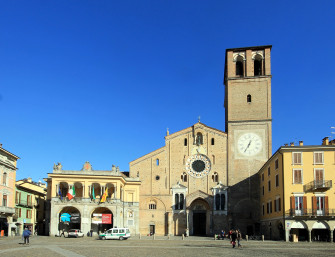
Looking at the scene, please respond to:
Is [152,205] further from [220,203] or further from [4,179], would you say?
[4,179]

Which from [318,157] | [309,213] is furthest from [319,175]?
[309,213]

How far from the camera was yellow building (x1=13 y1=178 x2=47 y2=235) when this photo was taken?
4879 cm

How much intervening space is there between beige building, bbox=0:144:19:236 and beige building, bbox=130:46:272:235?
47.9ft

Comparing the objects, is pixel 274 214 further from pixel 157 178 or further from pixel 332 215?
pixel 157 178

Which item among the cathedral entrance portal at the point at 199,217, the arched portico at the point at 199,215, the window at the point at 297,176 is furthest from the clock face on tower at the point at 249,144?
the window at the point at 297,176

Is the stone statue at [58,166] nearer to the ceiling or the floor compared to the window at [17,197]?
nearer to the ceiling

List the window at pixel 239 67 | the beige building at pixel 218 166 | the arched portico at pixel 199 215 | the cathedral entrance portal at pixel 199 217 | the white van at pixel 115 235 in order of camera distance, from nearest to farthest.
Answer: the white van at pixel 115 235, the beige building at pixel 218 166, the arched portico at pixel 199 215, the cathedral entrance portal at pixel 199 217, the window at pixel 239 67

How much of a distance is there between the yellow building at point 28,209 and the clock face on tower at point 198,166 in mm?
20608

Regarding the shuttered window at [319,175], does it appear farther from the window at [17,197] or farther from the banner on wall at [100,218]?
the window at [17,197]

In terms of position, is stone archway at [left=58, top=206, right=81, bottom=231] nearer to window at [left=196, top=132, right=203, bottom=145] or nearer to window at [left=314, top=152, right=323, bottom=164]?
window at [left=196, top=132, right=203, bottom=145]

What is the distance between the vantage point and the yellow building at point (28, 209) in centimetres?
4879

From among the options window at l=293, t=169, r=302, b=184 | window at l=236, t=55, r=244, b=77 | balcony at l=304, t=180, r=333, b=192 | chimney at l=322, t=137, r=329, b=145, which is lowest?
balcony at l=304, t=180, r=333, b=192

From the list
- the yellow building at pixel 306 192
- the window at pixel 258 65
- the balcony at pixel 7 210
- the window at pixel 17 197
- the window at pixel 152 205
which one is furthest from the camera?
the window at pixel 258 65

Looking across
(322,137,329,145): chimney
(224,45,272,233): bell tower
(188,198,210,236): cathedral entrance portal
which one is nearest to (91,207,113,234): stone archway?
(188,198,210,236): cathedral entrance portal
